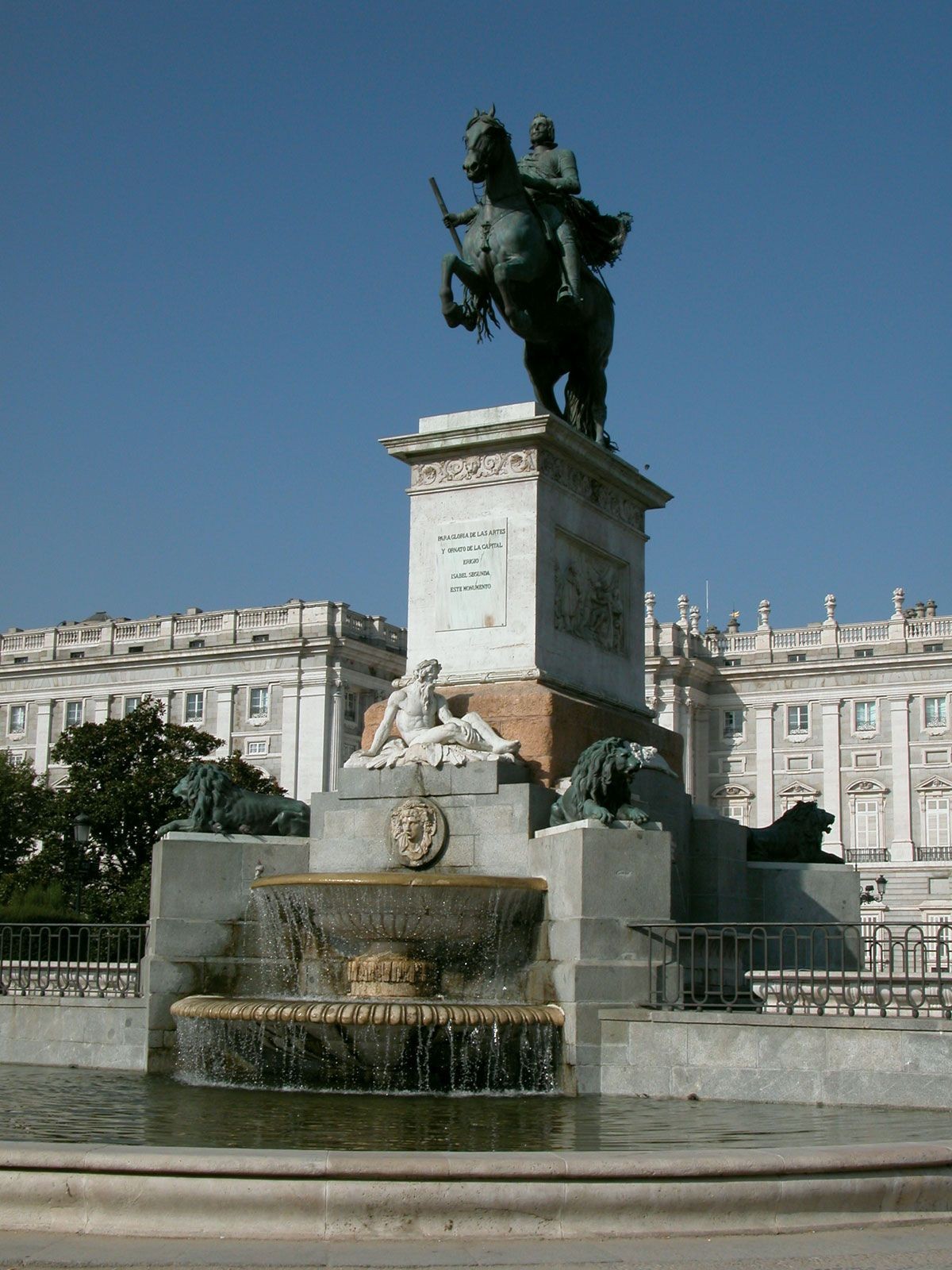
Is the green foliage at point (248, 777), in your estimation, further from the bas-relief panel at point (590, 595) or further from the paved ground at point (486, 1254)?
the paved ground at point (486, 1254)

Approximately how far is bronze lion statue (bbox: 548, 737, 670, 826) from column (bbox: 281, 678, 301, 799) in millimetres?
85511

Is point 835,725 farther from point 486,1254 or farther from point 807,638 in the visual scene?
point 486,1254

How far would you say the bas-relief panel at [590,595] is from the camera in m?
16.4

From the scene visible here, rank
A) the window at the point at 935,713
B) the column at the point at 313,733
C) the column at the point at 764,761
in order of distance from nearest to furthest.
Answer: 1. the column at the point at 313,733
2. the window at the point at 935,713
3. the column at the point at 764,761

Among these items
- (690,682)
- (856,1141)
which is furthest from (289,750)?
(856,1141)

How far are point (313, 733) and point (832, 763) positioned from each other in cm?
3490

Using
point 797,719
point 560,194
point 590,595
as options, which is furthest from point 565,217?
point 797,719

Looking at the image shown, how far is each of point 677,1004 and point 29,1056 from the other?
5.85 meters

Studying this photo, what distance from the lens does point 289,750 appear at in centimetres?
9950

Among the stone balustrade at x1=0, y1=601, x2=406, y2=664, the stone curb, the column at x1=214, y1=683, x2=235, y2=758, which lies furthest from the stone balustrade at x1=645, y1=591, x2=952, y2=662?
the stone curb

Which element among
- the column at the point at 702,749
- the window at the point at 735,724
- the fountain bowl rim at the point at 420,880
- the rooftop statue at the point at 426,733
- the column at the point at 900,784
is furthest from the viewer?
the window at the point at 735,724

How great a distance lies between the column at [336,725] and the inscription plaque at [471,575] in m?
81.9

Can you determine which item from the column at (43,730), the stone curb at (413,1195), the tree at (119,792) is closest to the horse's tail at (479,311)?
the stone curb at (413,1195)

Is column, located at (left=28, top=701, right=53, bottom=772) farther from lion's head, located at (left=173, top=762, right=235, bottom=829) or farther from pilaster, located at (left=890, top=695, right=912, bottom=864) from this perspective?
lion's head, located at (left=173, top=762, right=235, bottom=829)
